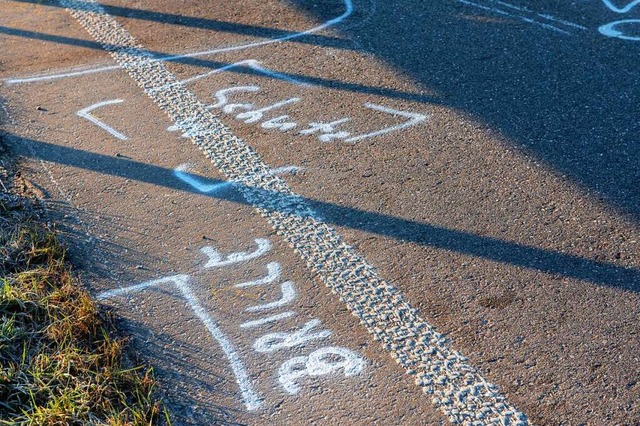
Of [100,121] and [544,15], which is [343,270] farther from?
[544,15]

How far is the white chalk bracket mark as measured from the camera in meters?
5.22

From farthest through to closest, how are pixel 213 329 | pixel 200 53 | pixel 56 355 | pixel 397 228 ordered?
pixel 200 53
pixel 397 228
pixel 213 329
pixel 56 355

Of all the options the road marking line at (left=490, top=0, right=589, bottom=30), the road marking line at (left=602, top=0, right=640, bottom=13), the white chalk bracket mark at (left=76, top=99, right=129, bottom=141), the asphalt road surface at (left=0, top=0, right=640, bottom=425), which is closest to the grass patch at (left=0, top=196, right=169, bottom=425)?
the asphalt road surface at (left=0, top=0, right=640, bottom=425)

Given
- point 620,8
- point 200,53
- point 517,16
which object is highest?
point 620,8

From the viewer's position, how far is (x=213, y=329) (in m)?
3.67

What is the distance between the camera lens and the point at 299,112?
215 inches

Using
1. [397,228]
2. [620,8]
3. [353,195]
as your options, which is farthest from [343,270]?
[620,8]

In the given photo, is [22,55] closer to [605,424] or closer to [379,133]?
[379,133]

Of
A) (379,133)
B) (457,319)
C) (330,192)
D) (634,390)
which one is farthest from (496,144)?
(634,390)

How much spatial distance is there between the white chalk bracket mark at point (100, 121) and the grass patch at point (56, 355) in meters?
1.27

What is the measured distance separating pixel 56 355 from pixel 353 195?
184cm

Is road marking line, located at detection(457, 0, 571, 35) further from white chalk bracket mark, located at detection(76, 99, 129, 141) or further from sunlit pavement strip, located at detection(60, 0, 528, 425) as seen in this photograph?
white chalk bracket mark, located at detection(76, 99, 129, 141)

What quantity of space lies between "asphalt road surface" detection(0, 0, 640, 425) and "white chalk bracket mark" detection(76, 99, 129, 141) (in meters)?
0.03

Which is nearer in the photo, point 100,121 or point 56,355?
point 56,355
